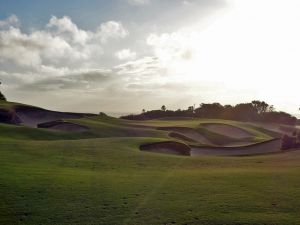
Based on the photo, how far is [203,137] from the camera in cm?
7669

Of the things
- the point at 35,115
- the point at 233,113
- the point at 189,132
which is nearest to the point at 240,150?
the point at 189,132

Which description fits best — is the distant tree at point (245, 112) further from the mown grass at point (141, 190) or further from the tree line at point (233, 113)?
the mown grass at point (141, 190)

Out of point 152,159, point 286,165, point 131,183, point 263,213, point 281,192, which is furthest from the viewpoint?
point 152,159

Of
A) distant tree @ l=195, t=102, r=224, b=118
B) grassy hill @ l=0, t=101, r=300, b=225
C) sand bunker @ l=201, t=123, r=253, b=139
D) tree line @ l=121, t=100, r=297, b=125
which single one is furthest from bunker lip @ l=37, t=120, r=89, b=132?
distant tree @ l=195, t=102, r=224, b=118

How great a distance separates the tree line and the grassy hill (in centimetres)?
11877

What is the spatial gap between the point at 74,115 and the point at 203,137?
3112cm

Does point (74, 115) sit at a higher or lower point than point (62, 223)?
higher

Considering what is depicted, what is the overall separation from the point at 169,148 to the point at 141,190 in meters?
26.8

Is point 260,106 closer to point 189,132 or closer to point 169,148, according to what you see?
point 189,132

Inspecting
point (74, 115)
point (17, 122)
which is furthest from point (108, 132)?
point (74, 115)

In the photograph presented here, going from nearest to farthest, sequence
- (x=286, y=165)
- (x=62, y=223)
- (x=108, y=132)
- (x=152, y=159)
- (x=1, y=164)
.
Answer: (x=62, y=223) < (x=1, y=164) < (x=286, y=165) < (x=152, y=159) < (x=108, y=132)

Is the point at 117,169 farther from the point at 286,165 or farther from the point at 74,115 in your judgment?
the point at 74,115

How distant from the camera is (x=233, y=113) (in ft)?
563

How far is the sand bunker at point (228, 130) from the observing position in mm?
85262
